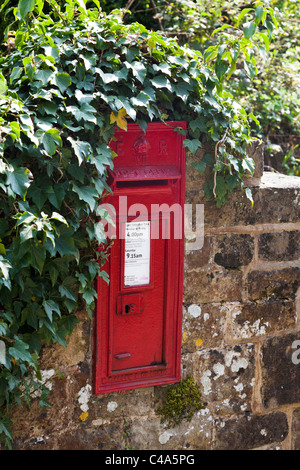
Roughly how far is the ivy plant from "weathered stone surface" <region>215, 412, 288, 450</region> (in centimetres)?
103

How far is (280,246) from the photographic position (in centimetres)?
288

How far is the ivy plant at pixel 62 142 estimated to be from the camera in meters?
2.06

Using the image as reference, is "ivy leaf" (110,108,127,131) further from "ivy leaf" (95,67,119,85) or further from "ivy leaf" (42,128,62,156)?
"ivy leaf" (42,128,62,156)

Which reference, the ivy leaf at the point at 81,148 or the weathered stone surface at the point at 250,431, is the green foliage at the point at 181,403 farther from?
the ivy leaf at the point at 81,148

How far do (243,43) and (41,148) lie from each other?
102cm

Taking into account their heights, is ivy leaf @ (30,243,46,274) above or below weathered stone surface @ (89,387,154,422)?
above

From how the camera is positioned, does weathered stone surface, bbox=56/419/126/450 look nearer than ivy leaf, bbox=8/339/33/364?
No

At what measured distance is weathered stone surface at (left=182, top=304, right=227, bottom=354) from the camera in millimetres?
2715

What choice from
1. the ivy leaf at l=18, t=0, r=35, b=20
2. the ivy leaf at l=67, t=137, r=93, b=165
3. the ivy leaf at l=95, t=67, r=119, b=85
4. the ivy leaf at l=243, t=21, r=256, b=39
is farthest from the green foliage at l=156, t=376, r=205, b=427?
the ivy leaf at l=18, t=0, r=35, b=20

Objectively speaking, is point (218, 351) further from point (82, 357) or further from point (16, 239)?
point (16, 239)


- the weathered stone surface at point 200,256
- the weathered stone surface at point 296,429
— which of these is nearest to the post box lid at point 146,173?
the weathered stone surface at point 200,256

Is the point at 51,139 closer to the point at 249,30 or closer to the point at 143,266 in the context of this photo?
the point at 143,266

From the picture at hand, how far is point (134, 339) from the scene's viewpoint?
101 inches

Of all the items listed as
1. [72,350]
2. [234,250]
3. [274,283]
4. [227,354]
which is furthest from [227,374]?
[72,350]
